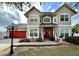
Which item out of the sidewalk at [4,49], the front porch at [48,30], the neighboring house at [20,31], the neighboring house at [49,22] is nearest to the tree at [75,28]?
the neighboring house at [49,22]

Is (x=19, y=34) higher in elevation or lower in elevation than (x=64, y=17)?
lower

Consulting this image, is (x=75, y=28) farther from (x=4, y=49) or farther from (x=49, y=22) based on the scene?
(x=4, y=49)

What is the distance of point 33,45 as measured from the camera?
3.41 metres

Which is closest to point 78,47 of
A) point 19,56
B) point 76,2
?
point 76,2

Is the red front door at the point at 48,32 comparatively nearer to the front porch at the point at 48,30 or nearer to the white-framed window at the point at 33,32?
the front porch at the point at 48,30

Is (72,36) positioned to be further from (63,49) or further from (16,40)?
(16,40)

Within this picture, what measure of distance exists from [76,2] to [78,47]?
657mm

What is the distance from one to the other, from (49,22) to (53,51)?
0.43m

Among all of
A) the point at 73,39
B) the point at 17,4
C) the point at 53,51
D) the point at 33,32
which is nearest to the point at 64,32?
the point at 73,39

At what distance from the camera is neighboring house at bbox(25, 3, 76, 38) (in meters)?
3.41

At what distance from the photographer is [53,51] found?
133 inches

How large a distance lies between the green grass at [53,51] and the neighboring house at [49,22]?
20cm

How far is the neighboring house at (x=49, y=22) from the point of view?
341 cm

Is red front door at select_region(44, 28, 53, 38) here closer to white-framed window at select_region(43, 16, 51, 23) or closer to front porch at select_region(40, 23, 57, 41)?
front porch at select_region(40, 23, 57, 41)
